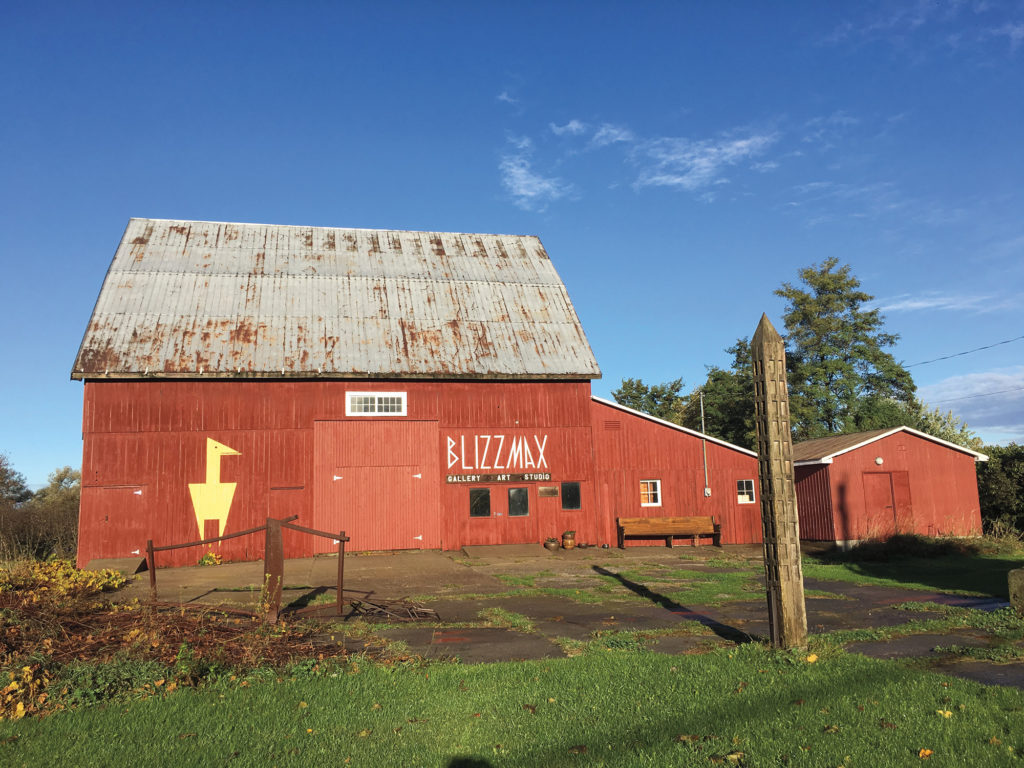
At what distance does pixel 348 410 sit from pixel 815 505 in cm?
1633

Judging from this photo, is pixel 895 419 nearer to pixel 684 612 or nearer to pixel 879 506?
pixel 879 506

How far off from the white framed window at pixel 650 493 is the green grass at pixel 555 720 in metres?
16.9

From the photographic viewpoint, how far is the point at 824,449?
1036 inches

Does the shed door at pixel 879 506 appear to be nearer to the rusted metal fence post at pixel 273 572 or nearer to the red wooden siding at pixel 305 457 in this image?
the red wooden siding at pixel 305 457

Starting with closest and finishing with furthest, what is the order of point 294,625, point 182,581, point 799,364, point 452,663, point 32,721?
point 32,721
point 452,663
point 294,625
point 182,581
point 799,364

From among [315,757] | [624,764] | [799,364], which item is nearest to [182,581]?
[315,757]

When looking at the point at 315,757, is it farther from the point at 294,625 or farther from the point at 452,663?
the point at 294,625

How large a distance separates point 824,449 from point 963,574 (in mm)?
9625

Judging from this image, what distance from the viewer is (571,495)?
912 inches

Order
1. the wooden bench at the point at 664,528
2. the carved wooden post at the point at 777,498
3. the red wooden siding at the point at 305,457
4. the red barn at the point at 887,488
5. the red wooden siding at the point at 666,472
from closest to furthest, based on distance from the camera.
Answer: the carved wooden post at the point at 777,498, the red wooden siding at the point at 305,457, the wooden bench at the point at 664,528, the red wooden siding at the point at 666,472, the red barn at the point at 887,488

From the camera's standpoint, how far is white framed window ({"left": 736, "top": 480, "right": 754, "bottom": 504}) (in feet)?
81.9

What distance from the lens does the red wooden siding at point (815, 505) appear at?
24.5 metres

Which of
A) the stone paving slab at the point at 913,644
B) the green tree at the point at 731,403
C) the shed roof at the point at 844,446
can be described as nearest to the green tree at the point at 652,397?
the green tree at the point at 731,403

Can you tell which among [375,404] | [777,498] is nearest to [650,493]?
[375,404]
